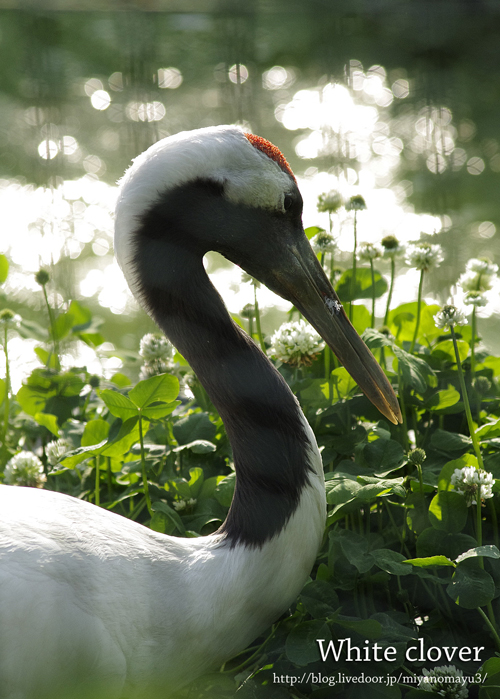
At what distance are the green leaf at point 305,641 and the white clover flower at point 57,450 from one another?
703 mm

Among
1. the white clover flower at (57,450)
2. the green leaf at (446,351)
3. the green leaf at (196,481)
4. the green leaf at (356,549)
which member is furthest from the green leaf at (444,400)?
the white clover flower at (57,450)

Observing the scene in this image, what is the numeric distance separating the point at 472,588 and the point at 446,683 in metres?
0.14

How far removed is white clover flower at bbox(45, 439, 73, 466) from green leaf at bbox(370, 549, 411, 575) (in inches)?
29.9

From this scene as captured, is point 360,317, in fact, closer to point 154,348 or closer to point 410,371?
point 410,371

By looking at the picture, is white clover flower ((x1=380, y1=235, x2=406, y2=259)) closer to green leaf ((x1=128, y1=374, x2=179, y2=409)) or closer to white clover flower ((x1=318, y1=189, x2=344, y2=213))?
white clover flower ((x1=318, y1=189, x2=344, y2=213))

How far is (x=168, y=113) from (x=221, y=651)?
10.1 ft

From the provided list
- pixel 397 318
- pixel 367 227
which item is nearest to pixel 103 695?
pixel 397 318

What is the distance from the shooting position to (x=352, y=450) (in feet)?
4.68

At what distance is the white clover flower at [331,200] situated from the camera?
1573mm

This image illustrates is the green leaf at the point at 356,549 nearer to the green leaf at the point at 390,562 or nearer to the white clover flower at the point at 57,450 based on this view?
the green leaf at the point at 390,562

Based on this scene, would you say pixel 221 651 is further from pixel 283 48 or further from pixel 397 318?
pixel 283 48

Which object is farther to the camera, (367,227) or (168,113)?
(168,113)

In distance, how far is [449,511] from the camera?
3.93 ft

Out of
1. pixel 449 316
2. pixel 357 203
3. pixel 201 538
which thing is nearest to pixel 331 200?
pixel 357 203
